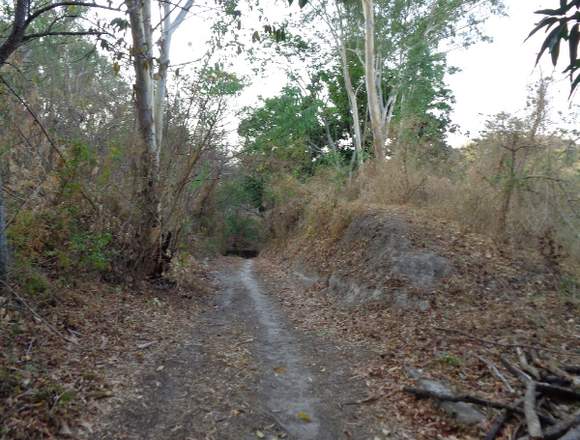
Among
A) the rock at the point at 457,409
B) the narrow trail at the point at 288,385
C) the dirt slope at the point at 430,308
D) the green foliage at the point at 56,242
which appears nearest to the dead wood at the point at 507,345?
the dirt slope at the point at 430,308

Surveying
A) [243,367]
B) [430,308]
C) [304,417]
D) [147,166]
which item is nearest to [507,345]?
[430,308]

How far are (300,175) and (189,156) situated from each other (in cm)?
1542

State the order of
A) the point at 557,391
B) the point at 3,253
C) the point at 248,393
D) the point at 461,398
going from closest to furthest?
1. the point at 557,391
2. the point at 461,398
3. the point at 248,393
4. the point at 3,253

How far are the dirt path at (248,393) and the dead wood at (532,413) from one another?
4.70 feet

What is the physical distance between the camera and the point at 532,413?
14.4 ft

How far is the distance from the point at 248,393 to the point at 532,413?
3.12 m

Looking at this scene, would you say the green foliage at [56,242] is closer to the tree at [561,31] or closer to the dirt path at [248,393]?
the dirt path at [248,393]

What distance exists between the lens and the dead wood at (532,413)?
411 centimetres

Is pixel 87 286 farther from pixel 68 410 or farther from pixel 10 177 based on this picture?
pixel 68 410

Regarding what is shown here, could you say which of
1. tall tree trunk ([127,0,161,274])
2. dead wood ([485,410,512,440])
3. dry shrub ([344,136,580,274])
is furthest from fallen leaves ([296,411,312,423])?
tall tree trunk ([127,0,161,274])

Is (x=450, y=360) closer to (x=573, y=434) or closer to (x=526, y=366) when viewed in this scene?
(x=526, y=366)

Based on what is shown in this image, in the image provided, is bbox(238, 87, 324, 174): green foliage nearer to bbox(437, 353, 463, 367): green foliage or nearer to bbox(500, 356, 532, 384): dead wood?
bbox(437, 353, 463, 367): green foliage

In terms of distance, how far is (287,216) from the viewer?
2506 centimetres

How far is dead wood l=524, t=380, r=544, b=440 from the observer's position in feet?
13.5
